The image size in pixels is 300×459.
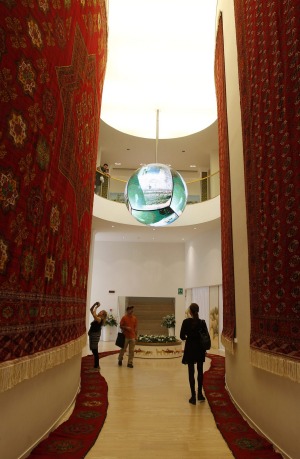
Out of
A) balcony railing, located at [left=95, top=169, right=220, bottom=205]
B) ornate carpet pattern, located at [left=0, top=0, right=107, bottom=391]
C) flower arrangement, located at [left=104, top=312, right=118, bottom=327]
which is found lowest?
flower arrangement, located at [left=104, top=312, right=118, bottom=327]

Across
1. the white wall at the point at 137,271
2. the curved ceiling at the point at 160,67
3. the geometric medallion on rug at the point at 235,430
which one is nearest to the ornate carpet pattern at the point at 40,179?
the geometric medallion on rug at the point at 235,430

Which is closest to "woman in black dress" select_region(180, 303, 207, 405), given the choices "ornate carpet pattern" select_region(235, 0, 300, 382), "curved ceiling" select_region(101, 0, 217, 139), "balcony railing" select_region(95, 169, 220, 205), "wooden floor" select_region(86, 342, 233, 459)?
"wooden floor" select_region(86, 342, 233, 459)

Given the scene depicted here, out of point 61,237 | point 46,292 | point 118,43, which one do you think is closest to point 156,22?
point 118,43

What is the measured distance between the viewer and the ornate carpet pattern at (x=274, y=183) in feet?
9.52

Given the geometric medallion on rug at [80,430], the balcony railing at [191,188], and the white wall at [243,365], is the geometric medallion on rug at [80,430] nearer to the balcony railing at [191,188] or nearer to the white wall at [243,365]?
the white wall at [243,365]

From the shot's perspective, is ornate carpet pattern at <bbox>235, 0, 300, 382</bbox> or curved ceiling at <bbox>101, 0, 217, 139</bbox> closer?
ornate carpet pattern at <bbox>235, 0, 300, 382</bbox>

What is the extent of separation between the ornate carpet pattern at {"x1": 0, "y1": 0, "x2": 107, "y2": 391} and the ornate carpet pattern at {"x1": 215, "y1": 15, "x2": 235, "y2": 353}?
2410 mm

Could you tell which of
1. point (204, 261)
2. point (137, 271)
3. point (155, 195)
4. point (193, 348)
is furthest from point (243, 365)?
point (137, 271)

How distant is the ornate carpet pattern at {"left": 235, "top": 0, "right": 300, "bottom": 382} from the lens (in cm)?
290

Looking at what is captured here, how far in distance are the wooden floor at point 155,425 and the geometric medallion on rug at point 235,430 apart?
9 centimetres

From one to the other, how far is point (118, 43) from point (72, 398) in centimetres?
960

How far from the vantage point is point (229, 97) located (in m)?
6.06

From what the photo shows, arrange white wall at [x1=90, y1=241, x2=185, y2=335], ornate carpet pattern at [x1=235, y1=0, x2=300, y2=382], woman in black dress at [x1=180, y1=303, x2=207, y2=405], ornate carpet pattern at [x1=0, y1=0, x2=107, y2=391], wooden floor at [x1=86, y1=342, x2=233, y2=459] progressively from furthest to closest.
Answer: white wall at [x1=90, y1=241, x2=185, y2=335] < woman in black dress at [x1=180, y1=303, x2=207, y2=405] < wooden floor at [x1=86, y1=342, x2=233, y2=459] < ornate carpet pattern at [x1=235, y1=0, x2=300, y2=382] < ornate carpet pattern at [x1=0, y1=0, x2=107, y2=391]

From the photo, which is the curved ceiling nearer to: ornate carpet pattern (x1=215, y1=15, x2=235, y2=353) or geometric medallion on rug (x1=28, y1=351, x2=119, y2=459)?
ornate carpet pattern (x1=215, y1=15, x2=235, y2=353)
